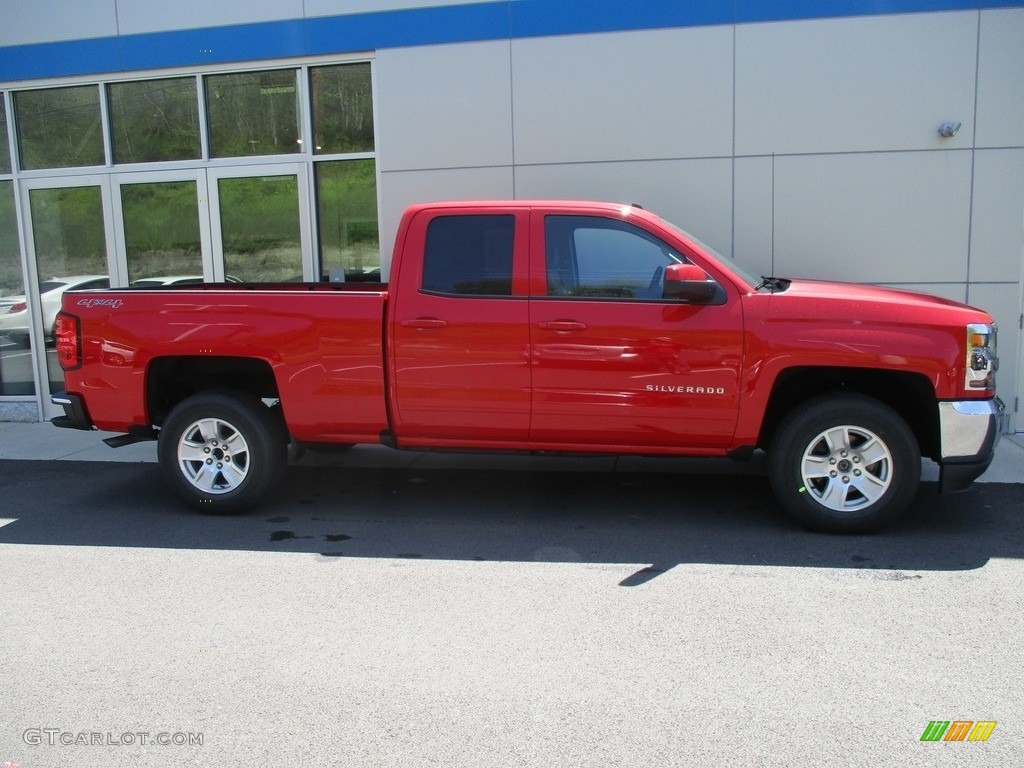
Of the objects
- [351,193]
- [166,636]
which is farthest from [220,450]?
[351,193]

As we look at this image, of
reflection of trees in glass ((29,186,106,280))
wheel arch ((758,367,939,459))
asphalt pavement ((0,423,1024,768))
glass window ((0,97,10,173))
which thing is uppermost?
glass window ((0,97,10,173))

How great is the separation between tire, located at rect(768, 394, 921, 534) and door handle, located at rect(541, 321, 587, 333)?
1.39m

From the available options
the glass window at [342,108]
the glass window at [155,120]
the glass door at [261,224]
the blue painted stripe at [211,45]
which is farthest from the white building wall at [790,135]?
the glass window at [155,120]

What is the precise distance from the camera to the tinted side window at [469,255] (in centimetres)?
571

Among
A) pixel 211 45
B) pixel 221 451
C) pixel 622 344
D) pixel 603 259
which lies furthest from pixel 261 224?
pixel 622 344

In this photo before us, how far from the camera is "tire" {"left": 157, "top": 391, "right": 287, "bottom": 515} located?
6012 millimetres

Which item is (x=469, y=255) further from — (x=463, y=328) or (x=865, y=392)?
(x=865, y=392)

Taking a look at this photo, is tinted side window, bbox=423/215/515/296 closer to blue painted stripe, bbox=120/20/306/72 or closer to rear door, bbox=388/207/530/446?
rear door, bbox=388/207/530/446

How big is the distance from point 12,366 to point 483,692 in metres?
8.75

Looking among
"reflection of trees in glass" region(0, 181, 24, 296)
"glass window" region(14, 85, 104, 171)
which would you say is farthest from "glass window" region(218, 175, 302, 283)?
"reflection of trees in glass" region(0, 181, 24, 296)

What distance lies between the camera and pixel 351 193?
9.32m

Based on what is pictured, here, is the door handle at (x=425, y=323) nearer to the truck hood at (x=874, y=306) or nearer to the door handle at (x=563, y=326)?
the door handle at (x=563, y=326)

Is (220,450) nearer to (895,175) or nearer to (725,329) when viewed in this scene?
(725,329)

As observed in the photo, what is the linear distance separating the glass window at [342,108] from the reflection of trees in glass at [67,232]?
2.78m
